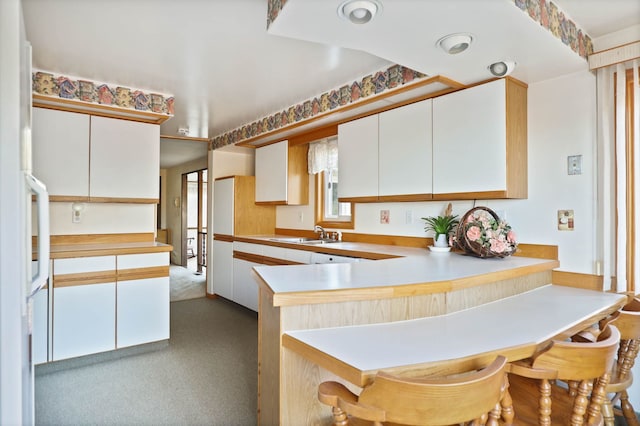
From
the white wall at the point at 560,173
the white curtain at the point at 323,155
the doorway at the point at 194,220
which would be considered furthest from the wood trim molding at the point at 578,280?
the doorway at the point at 194,220

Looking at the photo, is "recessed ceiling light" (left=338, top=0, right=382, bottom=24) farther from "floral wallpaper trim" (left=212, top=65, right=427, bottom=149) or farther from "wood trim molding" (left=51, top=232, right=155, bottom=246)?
"wood trim molding" (left=51, top=232, right=155, bottom=246)

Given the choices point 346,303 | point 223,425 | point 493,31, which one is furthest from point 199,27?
point 223,425

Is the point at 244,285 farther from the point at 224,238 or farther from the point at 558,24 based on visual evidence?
the point at 558,24

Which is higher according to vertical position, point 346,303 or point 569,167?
point 569,167

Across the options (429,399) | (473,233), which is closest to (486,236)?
(473,233)

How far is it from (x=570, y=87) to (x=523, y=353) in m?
1.94

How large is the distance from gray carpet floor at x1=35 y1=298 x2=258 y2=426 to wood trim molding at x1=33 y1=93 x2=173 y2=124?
6.86 feet

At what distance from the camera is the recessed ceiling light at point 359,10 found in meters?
1.59

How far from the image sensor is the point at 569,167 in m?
2.39

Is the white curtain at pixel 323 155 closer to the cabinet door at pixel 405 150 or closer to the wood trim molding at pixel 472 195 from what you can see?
the cabinet door at pixel 405 150

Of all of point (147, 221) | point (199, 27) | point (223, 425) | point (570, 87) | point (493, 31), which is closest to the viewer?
point (493, 31)

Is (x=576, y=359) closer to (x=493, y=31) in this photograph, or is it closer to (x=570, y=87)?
(x=493, y=31)

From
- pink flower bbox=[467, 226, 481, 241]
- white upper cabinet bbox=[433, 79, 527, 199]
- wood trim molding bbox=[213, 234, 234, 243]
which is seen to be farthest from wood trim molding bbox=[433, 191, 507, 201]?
wood trim molding bbox=[213, 234, 234, 243]

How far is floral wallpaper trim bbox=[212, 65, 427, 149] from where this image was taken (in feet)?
8.96
